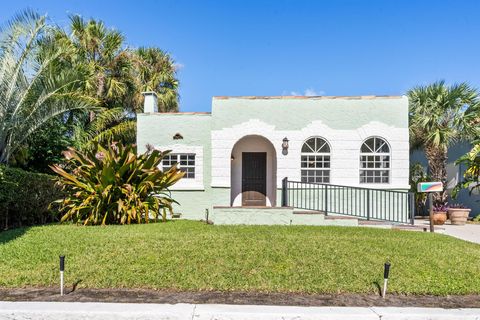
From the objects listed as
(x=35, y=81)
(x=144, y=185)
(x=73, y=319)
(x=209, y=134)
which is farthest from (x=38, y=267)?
(x=209, y=134)

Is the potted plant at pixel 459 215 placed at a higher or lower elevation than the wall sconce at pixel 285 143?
lower

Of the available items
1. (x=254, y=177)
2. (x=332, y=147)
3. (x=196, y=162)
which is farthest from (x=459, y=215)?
(x=196, y=162)

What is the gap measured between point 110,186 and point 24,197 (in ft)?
7.31

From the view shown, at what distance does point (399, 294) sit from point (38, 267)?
542cm

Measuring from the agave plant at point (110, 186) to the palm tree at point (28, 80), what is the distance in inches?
67.9

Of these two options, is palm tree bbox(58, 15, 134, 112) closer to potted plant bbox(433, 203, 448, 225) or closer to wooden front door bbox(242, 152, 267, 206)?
wooden front door bbox(242, 152, 267, 206)

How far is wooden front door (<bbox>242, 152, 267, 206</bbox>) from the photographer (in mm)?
14125

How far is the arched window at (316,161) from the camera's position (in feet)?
42.6

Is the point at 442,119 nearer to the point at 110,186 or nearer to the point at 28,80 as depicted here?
the point at 110,186

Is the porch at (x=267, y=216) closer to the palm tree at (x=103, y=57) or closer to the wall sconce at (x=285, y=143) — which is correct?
the wall sconce at (x=285, y=143)

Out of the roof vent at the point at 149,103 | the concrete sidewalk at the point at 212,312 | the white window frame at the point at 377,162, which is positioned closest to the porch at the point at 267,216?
the white window frame at the point at 377,162

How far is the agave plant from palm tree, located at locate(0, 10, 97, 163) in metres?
1.72

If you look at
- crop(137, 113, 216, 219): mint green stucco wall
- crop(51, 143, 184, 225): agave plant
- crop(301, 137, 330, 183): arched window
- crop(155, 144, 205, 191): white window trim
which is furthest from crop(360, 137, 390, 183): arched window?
crop(51, 143, 184, 225): agave plant

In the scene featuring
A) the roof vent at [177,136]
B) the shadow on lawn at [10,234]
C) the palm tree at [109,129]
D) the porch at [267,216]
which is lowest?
the shadow on lawn at [10,234]
